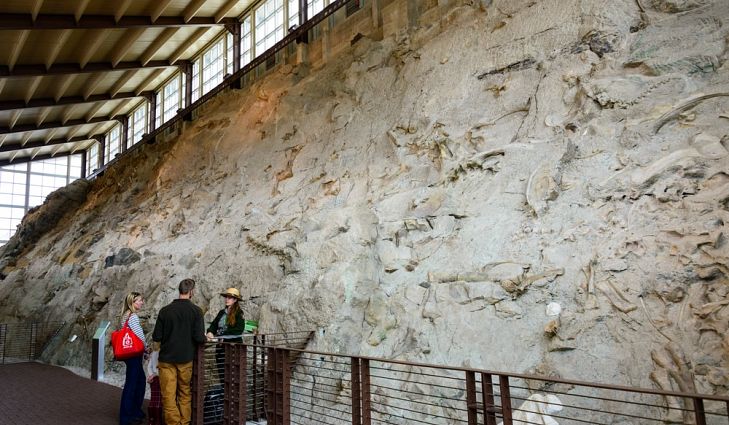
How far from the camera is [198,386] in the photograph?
18.4ft

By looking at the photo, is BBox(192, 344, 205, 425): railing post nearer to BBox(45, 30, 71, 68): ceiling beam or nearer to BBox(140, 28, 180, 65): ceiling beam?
BBox(45, 30, 71, 68): ceiling beam

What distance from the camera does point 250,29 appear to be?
18.3m

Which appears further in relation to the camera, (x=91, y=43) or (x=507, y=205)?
(x=91, y=43)

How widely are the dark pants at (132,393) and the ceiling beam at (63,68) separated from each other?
15.8 metres

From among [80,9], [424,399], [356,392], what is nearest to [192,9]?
[80,9]

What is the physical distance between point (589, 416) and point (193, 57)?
Answer: 2079 centimetres

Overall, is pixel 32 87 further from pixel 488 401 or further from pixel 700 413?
pixel 700 413

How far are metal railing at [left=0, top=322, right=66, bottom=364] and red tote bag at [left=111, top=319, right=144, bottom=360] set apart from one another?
31.5 ft

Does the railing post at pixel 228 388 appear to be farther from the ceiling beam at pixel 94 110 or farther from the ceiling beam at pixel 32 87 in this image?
the ceiling beam at pixel 94 110

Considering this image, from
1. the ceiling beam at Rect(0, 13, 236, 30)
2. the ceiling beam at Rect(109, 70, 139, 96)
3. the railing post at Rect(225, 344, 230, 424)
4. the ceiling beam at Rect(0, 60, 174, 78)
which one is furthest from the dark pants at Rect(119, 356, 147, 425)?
the ceiling beam at Rect(109, 70, 139, 96)

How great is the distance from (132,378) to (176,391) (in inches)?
38.3

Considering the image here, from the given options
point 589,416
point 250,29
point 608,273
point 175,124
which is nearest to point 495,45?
point 608,273

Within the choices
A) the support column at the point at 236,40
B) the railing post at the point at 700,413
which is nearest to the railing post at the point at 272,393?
the railing post at the point at 700,413

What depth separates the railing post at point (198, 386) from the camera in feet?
18.3
